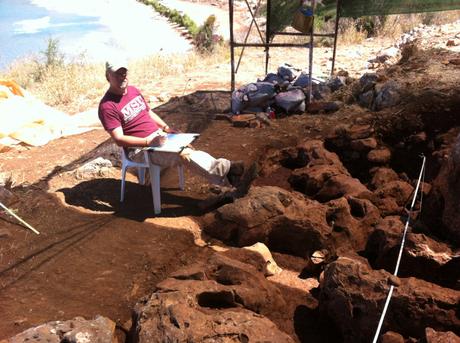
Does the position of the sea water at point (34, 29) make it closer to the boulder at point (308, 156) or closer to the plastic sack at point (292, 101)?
the plastic sack at point (292, 101)

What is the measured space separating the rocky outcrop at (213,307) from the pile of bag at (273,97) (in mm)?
4668

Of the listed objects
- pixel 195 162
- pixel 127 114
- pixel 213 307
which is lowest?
pixel 213 307

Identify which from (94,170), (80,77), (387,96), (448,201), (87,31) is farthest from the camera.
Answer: (87,31)

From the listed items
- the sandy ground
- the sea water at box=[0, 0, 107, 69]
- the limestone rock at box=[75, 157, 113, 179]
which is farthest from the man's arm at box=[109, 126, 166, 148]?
the sea water at box=[0, 0, 107, 69]

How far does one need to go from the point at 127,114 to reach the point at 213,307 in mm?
2556

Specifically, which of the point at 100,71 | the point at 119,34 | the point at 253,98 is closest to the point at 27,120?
the point at 253,98

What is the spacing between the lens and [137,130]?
5.13m

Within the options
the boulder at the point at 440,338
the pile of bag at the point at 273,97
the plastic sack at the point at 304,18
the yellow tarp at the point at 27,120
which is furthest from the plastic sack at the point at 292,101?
the boulder at the point at 440,338

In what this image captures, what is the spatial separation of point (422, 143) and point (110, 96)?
373cm

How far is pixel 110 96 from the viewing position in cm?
494

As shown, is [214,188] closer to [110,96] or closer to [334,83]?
[110,96]

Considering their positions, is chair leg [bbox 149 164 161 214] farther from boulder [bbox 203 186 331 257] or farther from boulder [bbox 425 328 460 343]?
boulder [bbox 425 328 460 343]

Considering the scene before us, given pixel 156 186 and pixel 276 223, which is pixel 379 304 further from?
pixel 156 186

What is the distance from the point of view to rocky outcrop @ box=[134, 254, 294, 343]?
9.12 feet
